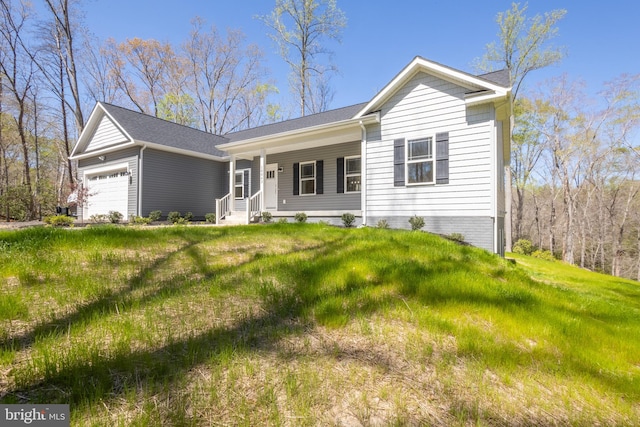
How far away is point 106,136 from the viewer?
1398 centimetres

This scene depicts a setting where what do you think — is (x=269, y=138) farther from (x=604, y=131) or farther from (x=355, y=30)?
(x=604, y=131)

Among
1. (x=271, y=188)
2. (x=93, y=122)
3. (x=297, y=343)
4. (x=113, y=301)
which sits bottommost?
(x=297, y=343)

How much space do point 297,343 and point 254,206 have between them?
10.7m

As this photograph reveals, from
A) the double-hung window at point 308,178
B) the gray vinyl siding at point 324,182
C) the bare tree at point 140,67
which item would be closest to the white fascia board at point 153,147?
the gray vinyl siding at point 324,182

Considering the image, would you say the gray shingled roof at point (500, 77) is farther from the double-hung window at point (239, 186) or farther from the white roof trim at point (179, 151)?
the white roof trim at point (179, 151)

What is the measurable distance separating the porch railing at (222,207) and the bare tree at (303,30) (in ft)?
36.5

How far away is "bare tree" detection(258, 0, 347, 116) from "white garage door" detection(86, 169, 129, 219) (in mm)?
12864

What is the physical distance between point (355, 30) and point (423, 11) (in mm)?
6338

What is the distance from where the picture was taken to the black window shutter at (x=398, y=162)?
8781 mm

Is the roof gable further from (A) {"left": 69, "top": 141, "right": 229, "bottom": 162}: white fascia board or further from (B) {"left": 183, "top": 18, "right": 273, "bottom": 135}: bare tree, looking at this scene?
(B) {"left": 183, "top": 18, "right": 273, "bottom": 135}: bare tree

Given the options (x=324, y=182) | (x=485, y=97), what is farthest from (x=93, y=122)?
(x=485, y=97)

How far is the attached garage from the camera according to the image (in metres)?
13.1

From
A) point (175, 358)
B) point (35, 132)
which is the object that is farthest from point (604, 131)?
point (35, 132)

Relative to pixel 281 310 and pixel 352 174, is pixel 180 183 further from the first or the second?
pixel 281 310
